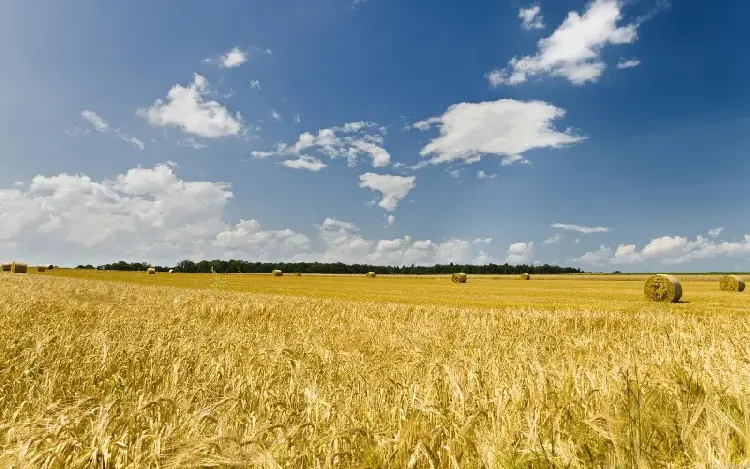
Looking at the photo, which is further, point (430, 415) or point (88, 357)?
point (88, 357)

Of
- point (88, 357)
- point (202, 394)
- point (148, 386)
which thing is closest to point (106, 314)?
point (88, 357)

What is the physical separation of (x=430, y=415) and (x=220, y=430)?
1.39m

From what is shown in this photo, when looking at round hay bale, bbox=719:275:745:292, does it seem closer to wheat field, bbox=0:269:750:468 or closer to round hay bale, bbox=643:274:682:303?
round hay bale, bbox=643:274:682:303

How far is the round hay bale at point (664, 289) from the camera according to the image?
2677 cm

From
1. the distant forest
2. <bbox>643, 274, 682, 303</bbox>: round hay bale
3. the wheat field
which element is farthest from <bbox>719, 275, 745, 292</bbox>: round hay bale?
the distant forest

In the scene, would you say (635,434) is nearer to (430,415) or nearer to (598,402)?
(598,402)

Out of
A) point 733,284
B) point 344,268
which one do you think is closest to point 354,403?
point 733,284

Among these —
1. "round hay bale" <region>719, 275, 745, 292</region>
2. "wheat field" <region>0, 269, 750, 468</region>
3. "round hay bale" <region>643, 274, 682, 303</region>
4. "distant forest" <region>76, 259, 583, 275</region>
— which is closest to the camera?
"wheat field" <region>0, 269, 750, 468</region>

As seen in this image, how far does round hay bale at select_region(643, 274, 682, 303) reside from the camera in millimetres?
26766

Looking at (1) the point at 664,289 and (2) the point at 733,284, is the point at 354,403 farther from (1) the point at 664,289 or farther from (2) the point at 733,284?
(2) the point at 733,284

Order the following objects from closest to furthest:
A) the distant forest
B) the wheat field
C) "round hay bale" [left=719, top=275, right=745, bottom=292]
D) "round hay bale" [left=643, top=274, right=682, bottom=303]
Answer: the wheat field < "round hay bale" [left=643, top=274, right=682, bottom=303] < "round hay bale" [left=719, top=275, right=745, bottom=292] < the distant forest

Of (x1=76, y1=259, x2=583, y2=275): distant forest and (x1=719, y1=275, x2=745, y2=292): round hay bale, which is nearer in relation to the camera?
(x1=719, y1=275, x2=745, y2=292): round hay bale

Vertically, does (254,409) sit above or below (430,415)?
below

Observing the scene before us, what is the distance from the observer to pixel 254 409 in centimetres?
399
